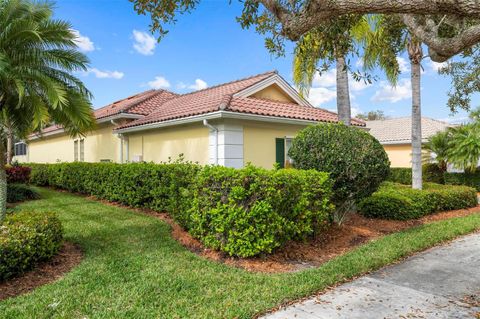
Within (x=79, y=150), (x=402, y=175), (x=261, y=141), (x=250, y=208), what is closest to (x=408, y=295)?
(x=250, y=208)

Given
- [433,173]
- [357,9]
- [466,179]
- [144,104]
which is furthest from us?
[433,173]

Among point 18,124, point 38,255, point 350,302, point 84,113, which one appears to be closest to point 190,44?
point 84,113

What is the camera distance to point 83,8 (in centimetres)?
879

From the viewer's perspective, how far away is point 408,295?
4445 mm

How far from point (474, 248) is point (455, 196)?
517 cm

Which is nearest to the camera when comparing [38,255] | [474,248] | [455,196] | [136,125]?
[38,255]

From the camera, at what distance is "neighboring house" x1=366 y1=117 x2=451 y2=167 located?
922 inches

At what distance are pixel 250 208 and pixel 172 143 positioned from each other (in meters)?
7.09

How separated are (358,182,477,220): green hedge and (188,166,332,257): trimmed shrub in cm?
400

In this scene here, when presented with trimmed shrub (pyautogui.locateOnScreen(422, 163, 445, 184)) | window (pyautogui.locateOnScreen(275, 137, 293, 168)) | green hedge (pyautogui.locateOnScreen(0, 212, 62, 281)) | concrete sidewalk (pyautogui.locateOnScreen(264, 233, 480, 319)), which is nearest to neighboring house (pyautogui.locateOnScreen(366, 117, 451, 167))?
trimmed shrub (pyautogui.locateOnScreen(422, 163, 445, 184))

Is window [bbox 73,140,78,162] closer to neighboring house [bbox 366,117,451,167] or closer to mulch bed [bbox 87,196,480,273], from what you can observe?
mulch bed [bbox 87,196,480,273]

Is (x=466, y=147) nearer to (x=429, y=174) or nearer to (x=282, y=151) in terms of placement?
(x=429, y=174)

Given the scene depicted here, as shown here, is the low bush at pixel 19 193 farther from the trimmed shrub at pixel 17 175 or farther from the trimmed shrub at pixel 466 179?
the trimmed shrub at pixel 466 179

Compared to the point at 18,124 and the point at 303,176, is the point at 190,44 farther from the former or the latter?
the point at 303,176
